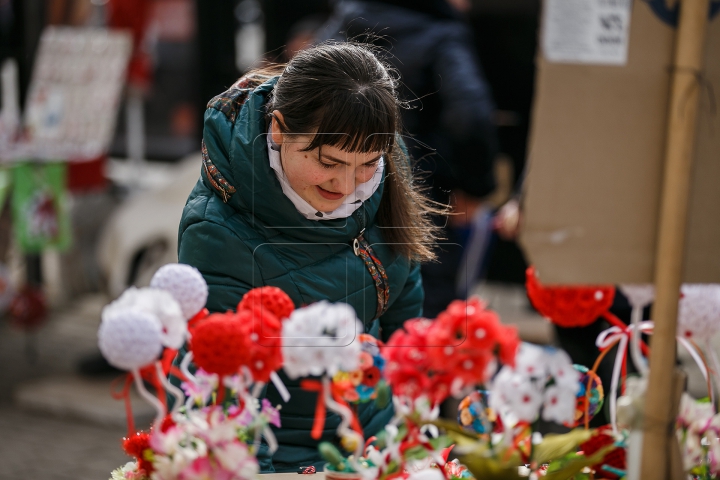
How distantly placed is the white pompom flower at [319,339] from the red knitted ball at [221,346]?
47mm

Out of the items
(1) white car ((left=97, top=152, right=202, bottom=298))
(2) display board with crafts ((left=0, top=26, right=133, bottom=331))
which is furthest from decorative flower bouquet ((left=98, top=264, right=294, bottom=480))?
(2) display board with crafts ((left=0, top=26, right=133, bottom=331))

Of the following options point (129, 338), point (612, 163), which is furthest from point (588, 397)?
point (129, 338)

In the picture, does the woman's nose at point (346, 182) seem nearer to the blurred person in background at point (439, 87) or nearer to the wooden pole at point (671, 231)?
the wooden pole at point (671, 231)

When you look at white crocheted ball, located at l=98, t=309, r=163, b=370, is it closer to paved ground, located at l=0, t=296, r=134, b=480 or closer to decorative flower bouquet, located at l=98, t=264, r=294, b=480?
decorative flower bouquet, located at l=98, t=264, r=294, b=480

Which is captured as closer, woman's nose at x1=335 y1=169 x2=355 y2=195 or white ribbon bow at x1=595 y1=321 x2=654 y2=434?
white ribbon bow at x1=595 y1=321 x2=654 y2=434

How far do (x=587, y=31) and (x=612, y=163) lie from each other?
0.44 ft

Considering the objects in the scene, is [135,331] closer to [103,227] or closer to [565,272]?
[565,272]

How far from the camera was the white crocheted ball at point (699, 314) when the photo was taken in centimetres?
105

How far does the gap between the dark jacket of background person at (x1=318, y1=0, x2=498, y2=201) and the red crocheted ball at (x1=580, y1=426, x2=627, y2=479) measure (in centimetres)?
172

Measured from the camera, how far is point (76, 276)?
15.8 feet

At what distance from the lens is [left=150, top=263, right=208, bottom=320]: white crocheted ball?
3.39 ft

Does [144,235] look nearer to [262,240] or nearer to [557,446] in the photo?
[262,240]

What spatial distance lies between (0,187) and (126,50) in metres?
0.82

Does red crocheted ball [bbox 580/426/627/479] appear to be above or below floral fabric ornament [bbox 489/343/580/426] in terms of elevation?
below
